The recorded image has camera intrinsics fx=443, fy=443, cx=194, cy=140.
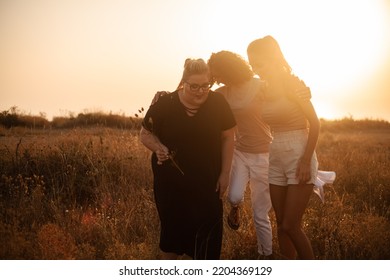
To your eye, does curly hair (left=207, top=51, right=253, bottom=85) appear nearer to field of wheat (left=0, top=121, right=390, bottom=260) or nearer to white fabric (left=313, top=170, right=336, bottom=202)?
white fabric (left=313, top=170, right=336, bottom=202)

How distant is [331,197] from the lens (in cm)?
602

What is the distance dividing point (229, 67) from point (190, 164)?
1.01m

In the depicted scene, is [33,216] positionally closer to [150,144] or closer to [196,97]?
[150,144]

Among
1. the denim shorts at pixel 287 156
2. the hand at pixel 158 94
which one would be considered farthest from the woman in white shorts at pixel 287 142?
the hand at pixel 158 94

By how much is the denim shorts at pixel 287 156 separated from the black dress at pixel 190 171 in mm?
395

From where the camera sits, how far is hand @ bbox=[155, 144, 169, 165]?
321 cm

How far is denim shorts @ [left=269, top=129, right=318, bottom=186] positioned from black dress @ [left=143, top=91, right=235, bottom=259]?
40cm

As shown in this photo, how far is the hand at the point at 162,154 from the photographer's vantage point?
3207 millimetres

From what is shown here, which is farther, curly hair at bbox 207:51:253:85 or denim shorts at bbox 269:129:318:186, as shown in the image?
curly hair at bbox 207:51:253:85

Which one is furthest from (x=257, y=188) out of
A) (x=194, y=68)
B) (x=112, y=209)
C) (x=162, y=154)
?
(x=112, y=209)

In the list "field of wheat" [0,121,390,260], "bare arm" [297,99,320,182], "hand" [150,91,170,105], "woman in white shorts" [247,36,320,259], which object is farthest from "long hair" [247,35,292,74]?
"field of wheat" [0,121,390,260]

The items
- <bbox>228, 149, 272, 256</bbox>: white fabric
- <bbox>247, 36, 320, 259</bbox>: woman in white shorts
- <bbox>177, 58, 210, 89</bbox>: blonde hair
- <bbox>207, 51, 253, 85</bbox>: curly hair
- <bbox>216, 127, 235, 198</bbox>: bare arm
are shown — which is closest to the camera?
<bbox>177, 58, 210, 89</bbox>: blonde hair

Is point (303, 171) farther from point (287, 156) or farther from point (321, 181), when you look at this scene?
point (321, 181)
